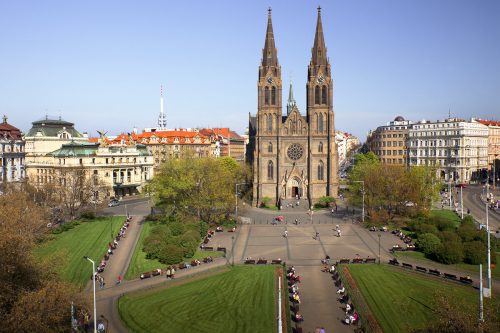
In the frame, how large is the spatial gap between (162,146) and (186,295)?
97630mm

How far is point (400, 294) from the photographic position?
40.8 metres

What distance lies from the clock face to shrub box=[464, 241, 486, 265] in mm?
46965

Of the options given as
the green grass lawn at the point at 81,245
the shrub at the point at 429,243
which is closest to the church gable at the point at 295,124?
the green grass lawn at the point at 81,245

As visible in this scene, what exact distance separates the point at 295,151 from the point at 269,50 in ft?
69.0

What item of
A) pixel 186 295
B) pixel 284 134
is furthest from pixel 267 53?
pixel 186 295

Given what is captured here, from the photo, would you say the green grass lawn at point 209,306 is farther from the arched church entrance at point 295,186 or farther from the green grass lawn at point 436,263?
the arched church entrance at point 295,186

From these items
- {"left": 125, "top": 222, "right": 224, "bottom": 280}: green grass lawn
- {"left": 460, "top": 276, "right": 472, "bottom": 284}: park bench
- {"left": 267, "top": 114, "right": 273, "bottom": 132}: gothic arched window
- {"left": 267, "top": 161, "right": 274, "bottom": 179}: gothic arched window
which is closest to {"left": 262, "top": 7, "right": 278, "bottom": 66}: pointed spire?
{"left": 267, "top": 114, "right": 273, "bottom": 132}: gothic arched window

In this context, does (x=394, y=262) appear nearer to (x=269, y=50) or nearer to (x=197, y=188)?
(x=197, y=188)

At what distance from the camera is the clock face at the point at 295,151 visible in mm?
94000

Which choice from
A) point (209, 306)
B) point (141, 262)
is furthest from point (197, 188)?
point (209, 306)

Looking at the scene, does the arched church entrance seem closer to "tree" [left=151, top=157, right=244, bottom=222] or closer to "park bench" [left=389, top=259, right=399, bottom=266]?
"tree" [left=151, top=157, right=244, bottom=222]

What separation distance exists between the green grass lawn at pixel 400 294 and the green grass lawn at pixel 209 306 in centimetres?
864

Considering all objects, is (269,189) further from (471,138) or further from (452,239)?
(471,138)

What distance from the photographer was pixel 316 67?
92.2 m
